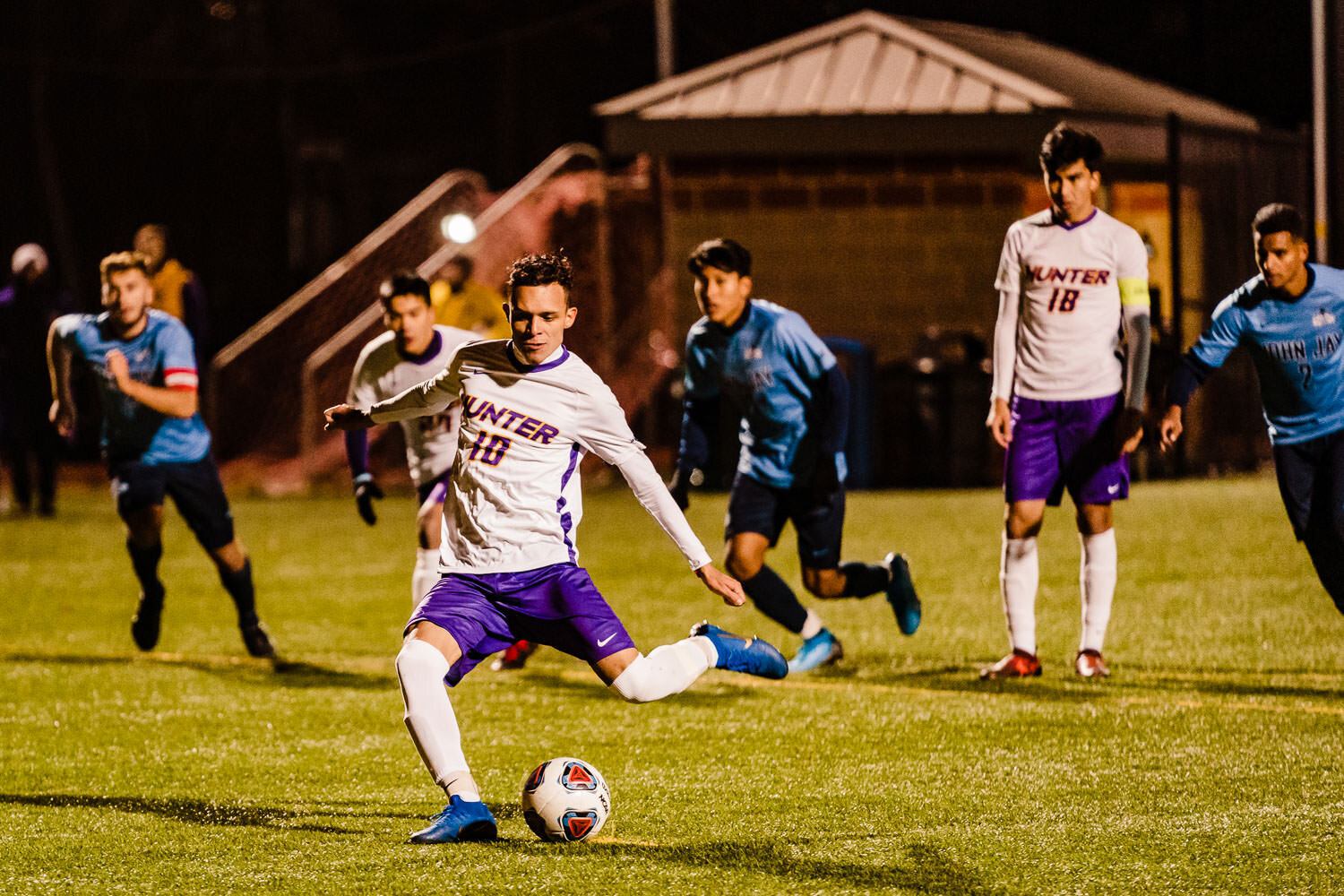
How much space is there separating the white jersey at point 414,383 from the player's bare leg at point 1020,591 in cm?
257

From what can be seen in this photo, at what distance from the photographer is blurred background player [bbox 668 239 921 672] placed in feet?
Answer: 26.1

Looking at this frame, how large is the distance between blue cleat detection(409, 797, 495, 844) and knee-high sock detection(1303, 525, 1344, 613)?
377cm

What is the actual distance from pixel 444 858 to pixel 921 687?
3204mm

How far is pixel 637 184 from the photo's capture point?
20.0m

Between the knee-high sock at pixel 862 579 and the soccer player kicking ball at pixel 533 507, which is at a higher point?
the soccer player kicking ball at pixel 533 507

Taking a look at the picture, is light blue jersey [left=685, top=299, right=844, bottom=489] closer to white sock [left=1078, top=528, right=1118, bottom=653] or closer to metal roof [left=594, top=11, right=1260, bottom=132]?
white sock [left=1078, top=528, right=1118, bottom=653]

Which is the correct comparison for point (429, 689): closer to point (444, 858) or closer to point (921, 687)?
point (444, 858)

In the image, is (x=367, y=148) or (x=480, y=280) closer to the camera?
(x=480, y=280)

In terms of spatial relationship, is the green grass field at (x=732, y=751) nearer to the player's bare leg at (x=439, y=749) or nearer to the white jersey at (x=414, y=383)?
the player's bare leg at (x=439, y=749)

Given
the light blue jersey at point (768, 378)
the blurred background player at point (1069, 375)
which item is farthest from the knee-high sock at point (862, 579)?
the blurred background player at point (1069, 375)

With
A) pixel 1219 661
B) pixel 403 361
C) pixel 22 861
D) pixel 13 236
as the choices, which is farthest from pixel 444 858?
pixel 13 236

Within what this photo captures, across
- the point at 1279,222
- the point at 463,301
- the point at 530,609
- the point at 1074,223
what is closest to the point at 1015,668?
the point at 1074,223

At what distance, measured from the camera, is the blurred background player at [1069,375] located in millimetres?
7613

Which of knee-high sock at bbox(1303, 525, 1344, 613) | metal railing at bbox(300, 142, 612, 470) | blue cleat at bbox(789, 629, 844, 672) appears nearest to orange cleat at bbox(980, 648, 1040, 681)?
blue cleat at bbox(789, 629, 844, 672)
